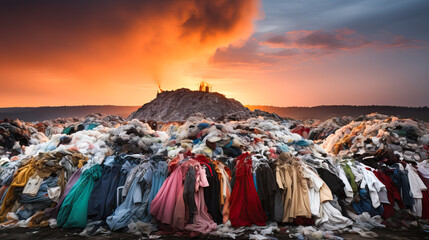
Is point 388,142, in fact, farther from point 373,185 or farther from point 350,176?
point 350,176

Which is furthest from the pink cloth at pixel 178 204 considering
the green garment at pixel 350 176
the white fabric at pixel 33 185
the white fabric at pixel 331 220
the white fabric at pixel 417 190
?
the white fabric at pixel 417 190

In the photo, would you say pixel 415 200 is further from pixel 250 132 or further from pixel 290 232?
pixel 250 132

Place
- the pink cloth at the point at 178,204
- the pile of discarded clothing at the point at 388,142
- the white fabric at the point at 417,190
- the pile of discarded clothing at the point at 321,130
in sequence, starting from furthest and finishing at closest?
the pile of discarded clothing at the point at 321,130, the pile of discarded clothing at the point at 388,142, the white fabric at the point at 417,190, the pink cloth at the point at 178,204

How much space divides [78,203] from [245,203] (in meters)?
2.93

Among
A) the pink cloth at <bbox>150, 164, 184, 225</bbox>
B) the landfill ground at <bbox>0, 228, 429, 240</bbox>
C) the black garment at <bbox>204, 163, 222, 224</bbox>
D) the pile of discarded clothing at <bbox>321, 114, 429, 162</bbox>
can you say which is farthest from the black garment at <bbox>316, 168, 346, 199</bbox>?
the pink cloth at <bbox>150, 164, 184, 225</bbox>

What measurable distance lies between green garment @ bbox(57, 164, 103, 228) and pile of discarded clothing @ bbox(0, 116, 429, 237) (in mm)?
17

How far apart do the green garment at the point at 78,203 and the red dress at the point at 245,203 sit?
2.56 metres

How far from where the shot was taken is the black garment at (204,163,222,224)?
5301 mm

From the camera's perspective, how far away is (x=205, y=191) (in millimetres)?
5383

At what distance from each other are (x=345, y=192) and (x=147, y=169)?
3.75 meters

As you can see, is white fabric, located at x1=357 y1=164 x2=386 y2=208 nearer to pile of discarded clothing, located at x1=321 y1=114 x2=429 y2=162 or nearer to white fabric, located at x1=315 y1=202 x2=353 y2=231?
white fabric, located at x1=315 y1=202 x2=353 y2=231

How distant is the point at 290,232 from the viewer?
5.02m

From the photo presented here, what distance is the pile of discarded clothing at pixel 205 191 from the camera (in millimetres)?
5172

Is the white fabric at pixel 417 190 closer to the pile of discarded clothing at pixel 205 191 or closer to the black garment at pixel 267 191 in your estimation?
the pile of discarded clothing at pixel 205 191
